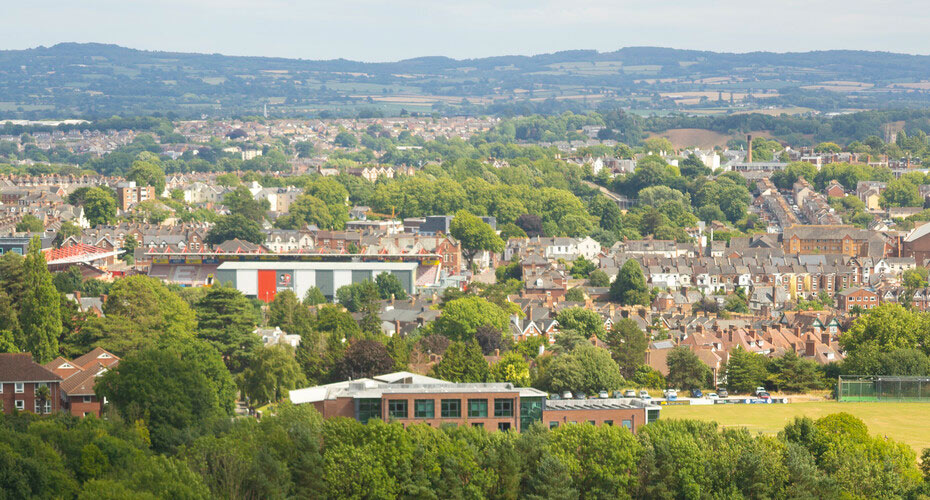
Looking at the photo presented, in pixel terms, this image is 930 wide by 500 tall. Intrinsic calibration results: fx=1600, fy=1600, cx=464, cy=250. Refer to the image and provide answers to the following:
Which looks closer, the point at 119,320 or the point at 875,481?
the point at 875,481

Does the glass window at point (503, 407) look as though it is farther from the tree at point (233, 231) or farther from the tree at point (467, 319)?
the tree at point (233, 231)

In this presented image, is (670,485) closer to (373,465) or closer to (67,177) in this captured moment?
(373,465)

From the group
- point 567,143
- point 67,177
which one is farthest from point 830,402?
point 567,143

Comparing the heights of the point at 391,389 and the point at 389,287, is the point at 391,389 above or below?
above

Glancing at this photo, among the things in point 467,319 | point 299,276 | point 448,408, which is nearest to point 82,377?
point 448,408

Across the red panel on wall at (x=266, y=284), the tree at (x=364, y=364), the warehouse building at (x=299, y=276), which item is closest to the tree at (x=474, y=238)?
the warehouse building at (x=299, y=276)

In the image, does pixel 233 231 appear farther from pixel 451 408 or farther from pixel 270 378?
pixel 451 408
